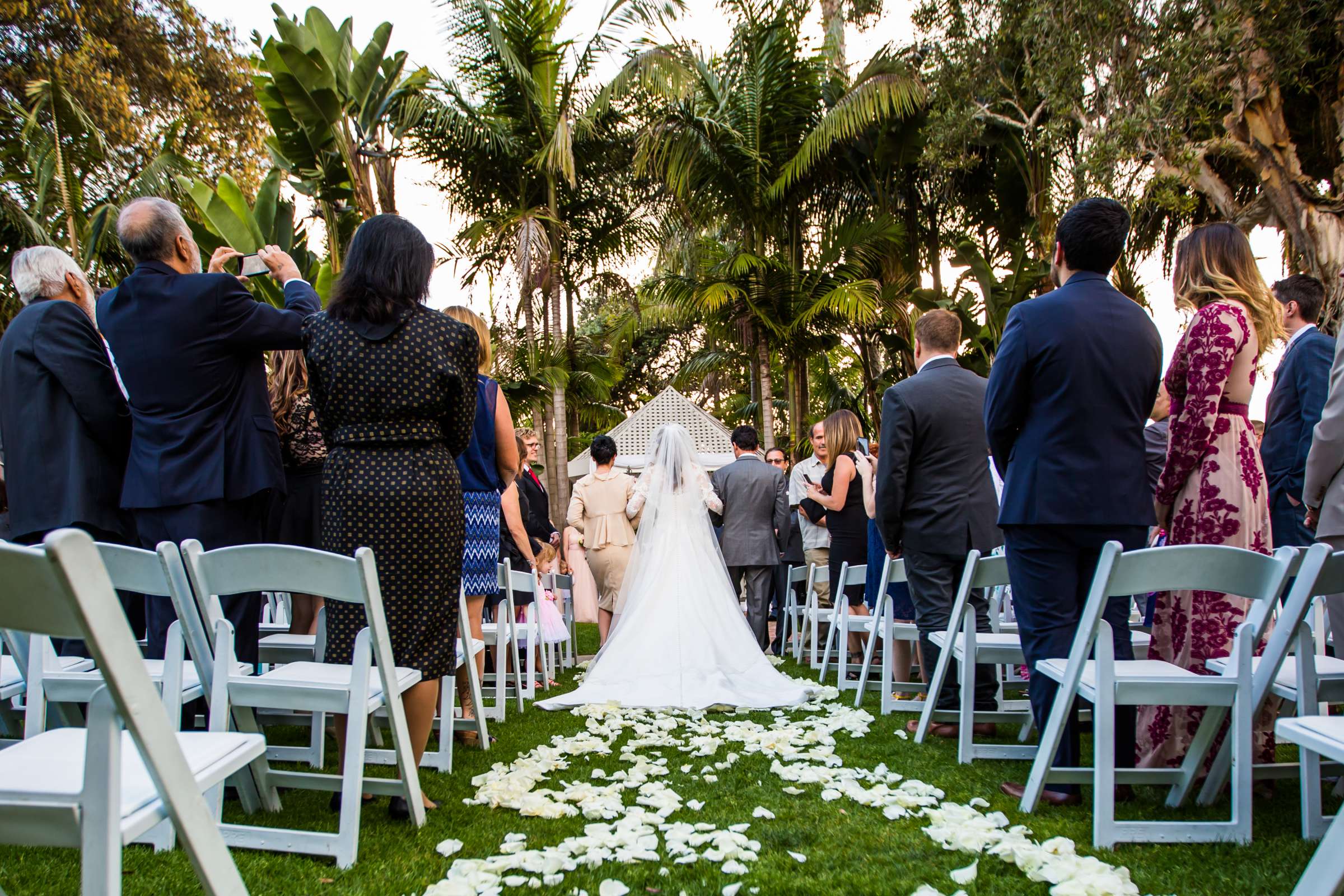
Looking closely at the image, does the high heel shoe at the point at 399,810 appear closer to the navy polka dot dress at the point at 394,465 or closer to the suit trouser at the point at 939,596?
the navy polka dot dress at the point at 394,465

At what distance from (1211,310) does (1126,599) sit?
1230mm

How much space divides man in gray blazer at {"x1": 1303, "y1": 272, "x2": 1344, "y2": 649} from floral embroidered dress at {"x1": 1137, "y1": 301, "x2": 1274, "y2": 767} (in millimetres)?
295

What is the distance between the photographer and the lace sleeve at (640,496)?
27.4 ft

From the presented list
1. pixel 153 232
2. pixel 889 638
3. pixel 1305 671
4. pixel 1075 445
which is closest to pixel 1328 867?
pixel 1305 671

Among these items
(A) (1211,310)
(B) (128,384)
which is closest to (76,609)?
(B) (128,384)

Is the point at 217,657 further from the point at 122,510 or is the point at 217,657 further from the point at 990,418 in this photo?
the point at 990,418

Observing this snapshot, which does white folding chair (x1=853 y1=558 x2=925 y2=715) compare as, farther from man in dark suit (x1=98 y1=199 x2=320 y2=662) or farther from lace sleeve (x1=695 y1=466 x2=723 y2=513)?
man in dark suit (x1=98 y1=199 x2=320 y2=662)

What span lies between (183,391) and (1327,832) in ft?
13.3

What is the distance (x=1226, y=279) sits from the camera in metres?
3.88

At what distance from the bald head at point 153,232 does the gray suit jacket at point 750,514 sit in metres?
6.10

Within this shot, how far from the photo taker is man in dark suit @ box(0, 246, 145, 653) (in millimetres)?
3971

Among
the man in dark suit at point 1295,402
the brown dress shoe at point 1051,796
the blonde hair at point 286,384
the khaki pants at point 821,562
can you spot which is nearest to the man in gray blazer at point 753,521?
the khaki pants at point 821,562

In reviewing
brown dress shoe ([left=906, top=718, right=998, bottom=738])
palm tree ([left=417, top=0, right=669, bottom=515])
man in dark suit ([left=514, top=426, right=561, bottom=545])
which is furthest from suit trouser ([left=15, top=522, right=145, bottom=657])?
palm tree ([left=417, top=0, right=669, bottom=515])

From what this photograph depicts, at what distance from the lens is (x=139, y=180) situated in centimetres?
1523
